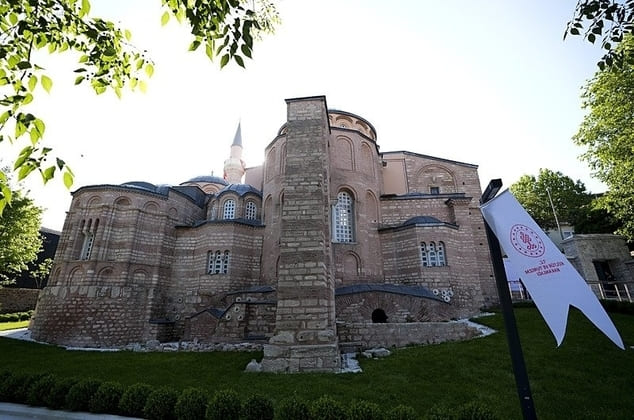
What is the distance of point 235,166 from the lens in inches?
1428

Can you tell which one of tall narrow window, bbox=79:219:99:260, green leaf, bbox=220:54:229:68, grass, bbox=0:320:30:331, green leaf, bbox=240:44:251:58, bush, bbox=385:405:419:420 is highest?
tall narrow window, bbox=79:219:99:260

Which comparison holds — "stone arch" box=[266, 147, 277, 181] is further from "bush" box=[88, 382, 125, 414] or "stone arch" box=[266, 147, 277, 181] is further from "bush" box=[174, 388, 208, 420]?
"bush" box=[174, 388, 208, 420]

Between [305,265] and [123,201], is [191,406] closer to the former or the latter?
[305,265]

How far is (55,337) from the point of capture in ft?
50.3

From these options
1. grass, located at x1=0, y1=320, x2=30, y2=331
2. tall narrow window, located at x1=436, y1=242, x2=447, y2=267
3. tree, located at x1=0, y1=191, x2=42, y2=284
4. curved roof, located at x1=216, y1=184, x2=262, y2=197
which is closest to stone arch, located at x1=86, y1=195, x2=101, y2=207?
tree, located at x1=0, y1=191, x2=42, y2=284

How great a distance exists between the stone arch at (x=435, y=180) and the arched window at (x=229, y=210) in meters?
14.3

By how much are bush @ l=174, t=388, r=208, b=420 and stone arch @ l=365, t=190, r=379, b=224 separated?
15229 mm

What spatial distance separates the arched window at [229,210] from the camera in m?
21.9

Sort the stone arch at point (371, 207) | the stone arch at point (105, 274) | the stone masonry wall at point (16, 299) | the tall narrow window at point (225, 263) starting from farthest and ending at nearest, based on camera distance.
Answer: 1. the stone masonry wall at point (16, 299)
2. the stone arch at point (371, 207)
3. the tall narrow window at point (225, 263)
4. the stone arch at point (105, 274)

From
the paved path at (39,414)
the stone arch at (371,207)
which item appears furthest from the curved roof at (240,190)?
the paved path at (39,414)

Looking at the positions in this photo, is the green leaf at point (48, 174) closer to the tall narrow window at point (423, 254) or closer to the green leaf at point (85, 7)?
the green leaf at point (85, 7)

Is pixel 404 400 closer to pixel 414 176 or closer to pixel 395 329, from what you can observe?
pixel 395 329

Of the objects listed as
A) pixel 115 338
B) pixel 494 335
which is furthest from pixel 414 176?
pixel 115 338

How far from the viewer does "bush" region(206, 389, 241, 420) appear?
4.38 m
